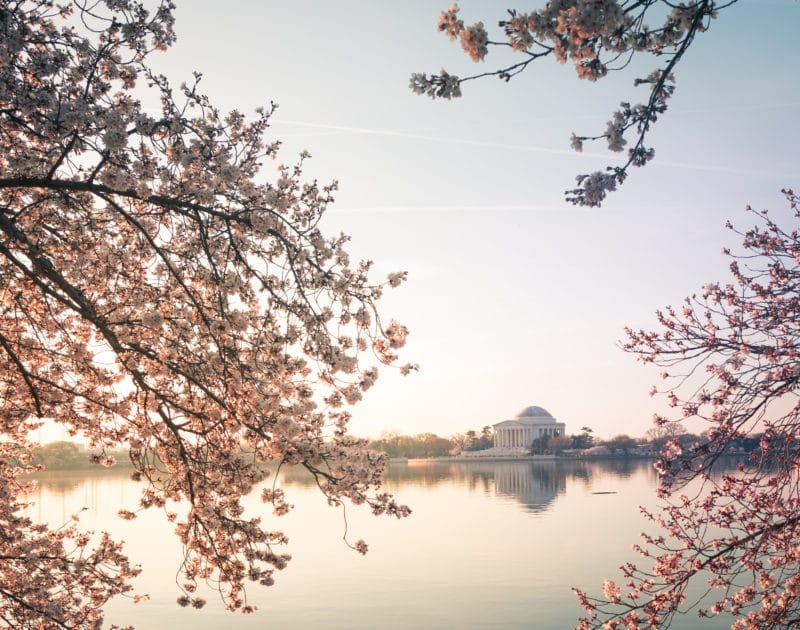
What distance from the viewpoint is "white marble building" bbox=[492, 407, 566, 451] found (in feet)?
476

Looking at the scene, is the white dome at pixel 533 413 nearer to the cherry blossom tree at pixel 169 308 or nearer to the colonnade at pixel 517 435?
the colonnade at pixel 517 435

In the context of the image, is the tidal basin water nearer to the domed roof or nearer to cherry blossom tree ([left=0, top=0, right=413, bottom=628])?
cherry blossom tree ([left=0, top=0, right=413, bottom=628])

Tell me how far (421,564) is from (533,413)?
128 m

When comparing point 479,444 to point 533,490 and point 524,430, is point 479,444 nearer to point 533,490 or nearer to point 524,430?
point 524,430

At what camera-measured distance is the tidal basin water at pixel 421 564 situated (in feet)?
64.1

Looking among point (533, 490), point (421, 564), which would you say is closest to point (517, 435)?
point (533, 490)

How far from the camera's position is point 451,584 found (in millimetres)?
23156

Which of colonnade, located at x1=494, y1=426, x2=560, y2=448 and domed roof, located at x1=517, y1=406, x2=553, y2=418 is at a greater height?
domed roof, located at x1=517, y1=406, x2=553, y2=418

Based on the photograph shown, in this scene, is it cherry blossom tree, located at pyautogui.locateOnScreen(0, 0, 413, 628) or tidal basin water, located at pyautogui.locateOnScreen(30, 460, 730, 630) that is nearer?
cherry blossom tree, located at pyautogui.locateOnScreen(0, 0, 413, 628)

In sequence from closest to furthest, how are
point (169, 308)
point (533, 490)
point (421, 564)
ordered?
point (169, 308), point (421, 564), point (533, 490)

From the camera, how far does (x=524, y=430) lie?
146m

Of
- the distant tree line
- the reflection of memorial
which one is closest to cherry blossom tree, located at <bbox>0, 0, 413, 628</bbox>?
the reflection of memorial

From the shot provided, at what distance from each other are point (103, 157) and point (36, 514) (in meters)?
37.6

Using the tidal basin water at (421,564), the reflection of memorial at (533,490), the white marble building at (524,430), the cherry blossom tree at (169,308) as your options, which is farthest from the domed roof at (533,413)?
the cherry blossom tree at (169,308)
